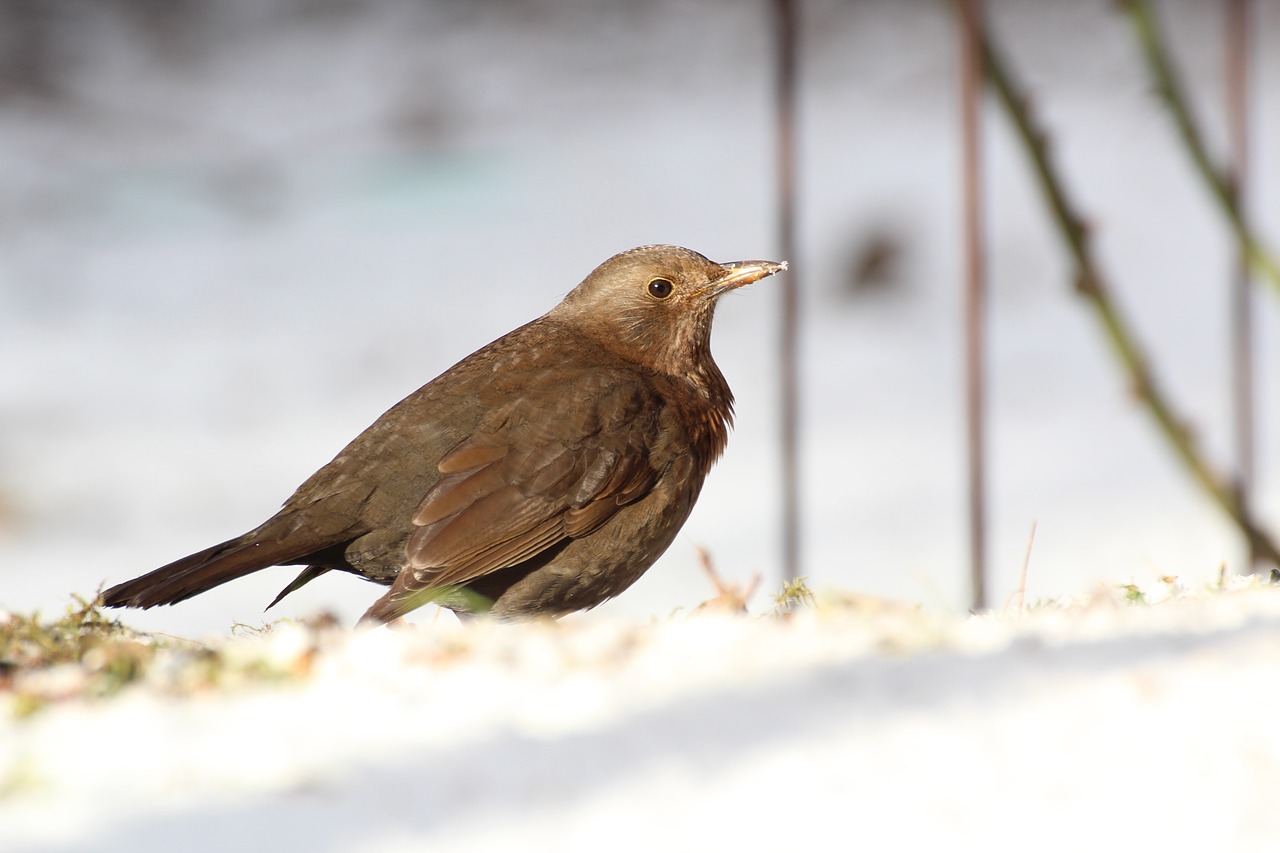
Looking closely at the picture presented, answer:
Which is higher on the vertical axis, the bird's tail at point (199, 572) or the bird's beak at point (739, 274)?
the bird's beak at point (739, 274)

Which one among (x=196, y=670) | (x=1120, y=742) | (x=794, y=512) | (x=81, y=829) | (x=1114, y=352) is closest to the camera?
(x=81, y=829)

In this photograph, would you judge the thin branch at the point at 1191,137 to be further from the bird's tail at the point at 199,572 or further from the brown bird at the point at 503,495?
the bird's tail at the point at 199,572

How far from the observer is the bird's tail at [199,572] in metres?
3.21

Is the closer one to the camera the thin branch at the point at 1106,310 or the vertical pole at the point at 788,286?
the thin branch at the point at 1106,310

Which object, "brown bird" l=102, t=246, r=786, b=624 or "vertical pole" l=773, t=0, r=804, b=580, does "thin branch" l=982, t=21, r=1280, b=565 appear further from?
"brown bird" l=102, t=246, r=786, b=624

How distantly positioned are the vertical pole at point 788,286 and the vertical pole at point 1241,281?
1.45 meters

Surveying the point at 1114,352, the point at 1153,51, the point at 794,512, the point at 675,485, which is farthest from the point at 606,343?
the point at 1153,51

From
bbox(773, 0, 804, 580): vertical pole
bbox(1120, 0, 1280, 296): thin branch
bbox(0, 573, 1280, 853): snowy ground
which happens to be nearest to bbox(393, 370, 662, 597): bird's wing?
bbox(773, 0, 804, 580): vertical pole

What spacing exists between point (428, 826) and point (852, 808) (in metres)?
0.45

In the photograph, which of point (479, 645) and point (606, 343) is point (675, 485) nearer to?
point (606, 343)

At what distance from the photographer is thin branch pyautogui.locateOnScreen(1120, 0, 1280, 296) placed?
3.99m

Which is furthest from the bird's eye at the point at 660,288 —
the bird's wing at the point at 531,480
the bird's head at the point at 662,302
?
the bird's wing at the point at 531,480

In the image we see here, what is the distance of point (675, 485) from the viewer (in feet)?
11.9

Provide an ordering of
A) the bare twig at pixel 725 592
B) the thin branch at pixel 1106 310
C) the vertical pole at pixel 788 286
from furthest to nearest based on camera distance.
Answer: the vertical pole at pixel 788 286 < the thin branch at pixel 1106 310 < the bare twig at pixel 725 592
